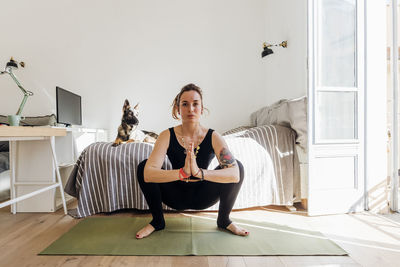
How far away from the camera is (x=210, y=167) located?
185 centimetres

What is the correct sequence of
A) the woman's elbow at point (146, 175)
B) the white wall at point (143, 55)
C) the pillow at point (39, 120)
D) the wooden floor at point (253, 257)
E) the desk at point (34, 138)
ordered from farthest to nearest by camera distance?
the white wall at point (143, 55)
the pillow at point (39, 120)
the desk at point (34, 138)
the woman's elbow at point (146, 175)
the wooden floor at point (253, 257)

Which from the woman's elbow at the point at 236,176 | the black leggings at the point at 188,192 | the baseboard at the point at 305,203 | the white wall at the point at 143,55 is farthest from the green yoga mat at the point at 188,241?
the white wall at the point at 143,55

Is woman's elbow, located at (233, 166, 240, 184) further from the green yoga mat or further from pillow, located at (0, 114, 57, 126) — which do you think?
pillow, located at (0, 114, 57, 126)

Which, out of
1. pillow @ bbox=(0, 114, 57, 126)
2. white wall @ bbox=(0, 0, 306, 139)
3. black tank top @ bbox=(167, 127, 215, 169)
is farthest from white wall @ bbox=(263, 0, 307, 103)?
pillow @ bbox=(0, 114, 57, 126)

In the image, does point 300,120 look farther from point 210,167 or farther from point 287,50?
point 287,50

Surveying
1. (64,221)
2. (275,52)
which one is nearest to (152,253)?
(64,221)

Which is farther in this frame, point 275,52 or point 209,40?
point 209,40

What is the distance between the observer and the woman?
138cm

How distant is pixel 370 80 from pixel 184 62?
232 cm

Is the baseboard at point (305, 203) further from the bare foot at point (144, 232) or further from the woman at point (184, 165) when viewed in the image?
the bare foot at point (144, 232)

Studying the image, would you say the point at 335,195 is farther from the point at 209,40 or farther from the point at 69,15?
the point at 69,15

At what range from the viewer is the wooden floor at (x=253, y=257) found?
3.82 ft

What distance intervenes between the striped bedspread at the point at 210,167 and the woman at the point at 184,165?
1.39ft

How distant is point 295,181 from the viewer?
6.70 ft
